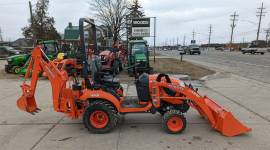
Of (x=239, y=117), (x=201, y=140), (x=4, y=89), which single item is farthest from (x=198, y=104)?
(x=4, y=89)

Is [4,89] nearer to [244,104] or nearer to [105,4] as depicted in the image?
[244,104]

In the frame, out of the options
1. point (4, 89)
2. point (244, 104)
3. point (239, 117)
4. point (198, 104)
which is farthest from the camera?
point (4, 89)

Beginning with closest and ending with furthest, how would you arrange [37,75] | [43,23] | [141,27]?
[37,75]
[141,27]
[43,23]

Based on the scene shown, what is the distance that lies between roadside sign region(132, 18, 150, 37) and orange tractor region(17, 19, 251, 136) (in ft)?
44.1

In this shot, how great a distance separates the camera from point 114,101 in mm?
5102

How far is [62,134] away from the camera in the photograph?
5.08 m

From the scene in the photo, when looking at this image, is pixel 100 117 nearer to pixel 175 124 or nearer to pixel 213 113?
pixel 175 124

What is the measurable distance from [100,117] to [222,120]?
2.30 metres

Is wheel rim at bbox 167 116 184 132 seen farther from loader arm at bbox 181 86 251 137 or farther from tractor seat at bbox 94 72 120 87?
tractor seat at bbox 94 72 120 87

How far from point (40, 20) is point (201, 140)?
133 feet

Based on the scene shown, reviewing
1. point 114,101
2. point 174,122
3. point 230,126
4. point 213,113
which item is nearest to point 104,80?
point 114,101

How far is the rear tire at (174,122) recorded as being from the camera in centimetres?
501

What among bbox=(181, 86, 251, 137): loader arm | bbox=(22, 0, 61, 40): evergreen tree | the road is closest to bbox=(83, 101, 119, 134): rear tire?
bbox=(181, 86, 251, 137): loader arm

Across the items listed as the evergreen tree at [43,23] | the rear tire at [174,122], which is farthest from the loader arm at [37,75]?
the evergreen tree at [43,23]
